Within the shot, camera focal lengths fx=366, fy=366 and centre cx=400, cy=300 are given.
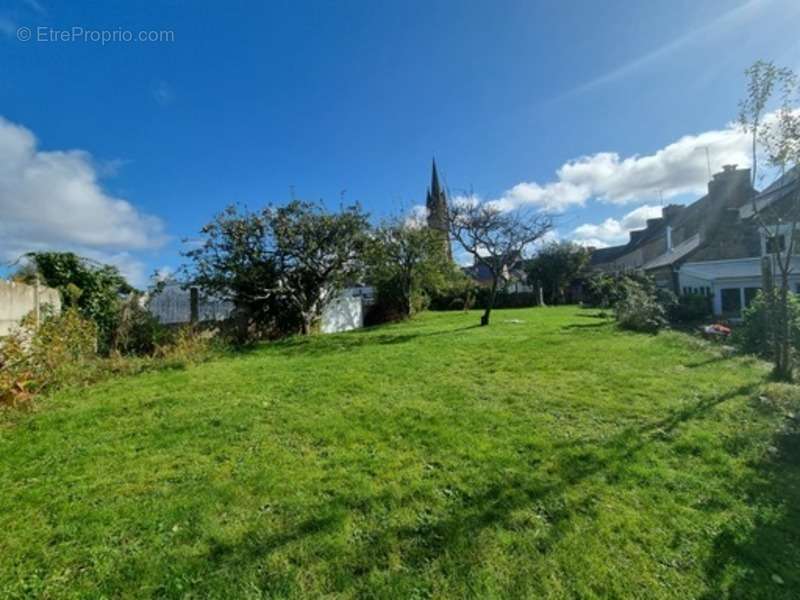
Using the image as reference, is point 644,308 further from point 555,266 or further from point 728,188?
point 728,188

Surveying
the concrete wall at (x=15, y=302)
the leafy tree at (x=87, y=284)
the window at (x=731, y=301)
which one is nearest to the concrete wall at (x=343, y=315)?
the leafy tree at (x=87, y=284)

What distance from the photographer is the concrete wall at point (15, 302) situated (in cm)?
602

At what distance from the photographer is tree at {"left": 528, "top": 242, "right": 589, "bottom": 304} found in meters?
32.4

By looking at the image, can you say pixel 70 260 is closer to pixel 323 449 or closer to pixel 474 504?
pixel 323 449

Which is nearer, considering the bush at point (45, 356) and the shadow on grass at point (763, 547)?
the shadow on grass at point (763, 547)

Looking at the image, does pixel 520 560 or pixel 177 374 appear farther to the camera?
pixel 177 374

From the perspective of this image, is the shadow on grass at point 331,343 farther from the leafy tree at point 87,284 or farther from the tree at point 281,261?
the leafy tree at point 87,284

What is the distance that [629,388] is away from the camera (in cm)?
522

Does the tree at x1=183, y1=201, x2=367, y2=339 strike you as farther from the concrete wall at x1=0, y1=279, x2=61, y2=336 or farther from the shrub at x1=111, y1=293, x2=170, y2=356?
the concrete wall at x1=0, y1=279, x2=61, y2=336

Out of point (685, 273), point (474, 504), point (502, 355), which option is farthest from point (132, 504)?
point (685, 273)

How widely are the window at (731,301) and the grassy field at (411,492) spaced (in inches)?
592

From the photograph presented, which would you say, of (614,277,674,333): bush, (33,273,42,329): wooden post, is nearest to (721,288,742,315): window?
(614,277,674,333): bush

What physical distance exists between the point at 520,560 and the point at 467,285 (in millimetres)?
22078

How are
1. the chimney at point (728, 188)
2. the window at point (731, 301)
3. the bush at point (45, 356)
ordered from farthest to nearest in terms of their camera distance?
the chimney at point (728, 188) → the window at point (731, 301) → the bush at point (45, 356)
